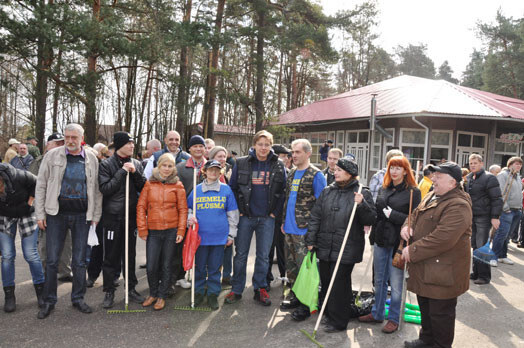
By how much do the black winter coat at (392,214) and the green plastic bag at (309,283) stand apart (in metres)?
0.76

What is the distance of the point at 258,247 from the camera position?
462cm

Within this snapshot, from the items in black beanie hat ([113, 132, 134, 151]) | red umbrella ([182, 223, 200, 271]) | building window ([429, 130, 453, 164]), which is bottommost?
red umbrella ([182, 223, 200, 271])

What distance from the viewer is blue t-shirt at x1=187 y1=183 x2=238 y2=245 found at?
4340mm

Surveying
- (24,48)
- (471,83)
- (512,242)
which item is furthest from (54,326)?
(471,83)

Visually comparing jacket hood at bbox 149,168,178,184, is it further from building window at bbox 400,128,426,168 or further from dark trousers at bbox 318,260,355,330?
building window at bbox 400,128,426,168

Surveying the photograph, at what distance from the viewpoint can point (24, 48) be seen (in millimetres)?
10211

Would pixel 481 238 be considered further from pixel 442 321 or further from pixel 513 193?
pixel 442 321

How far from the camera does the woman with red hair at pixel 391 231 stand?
152 inches

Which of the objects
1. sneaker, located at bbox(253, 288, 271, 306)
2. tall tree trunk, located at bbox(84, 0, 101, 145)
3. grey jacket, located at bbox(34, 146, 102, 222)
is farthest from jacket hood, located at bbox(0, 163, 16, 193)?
tall tree trunk, located at bbox(84, 0, 101, 145)

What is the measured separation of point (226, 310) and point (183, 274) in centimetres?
123

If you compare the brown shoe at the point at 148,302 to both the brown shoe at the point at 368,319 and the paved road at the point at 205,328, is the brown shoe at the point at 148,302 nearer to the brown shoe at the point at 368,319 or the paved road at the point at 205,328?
the paved road at the point at 205,328

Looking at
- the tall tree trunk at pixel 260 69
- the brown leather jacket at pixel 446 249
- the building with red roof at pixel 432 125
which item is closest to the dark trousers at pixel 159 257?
the brown leather jacket at pixel 446 249

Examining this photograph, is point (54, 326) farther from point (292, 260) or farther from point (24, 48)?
point (24, 48)

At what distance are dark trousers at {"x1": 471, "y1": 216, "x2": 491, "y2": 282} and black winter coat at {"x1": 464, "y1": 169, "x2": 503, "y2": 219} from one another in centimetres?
12
